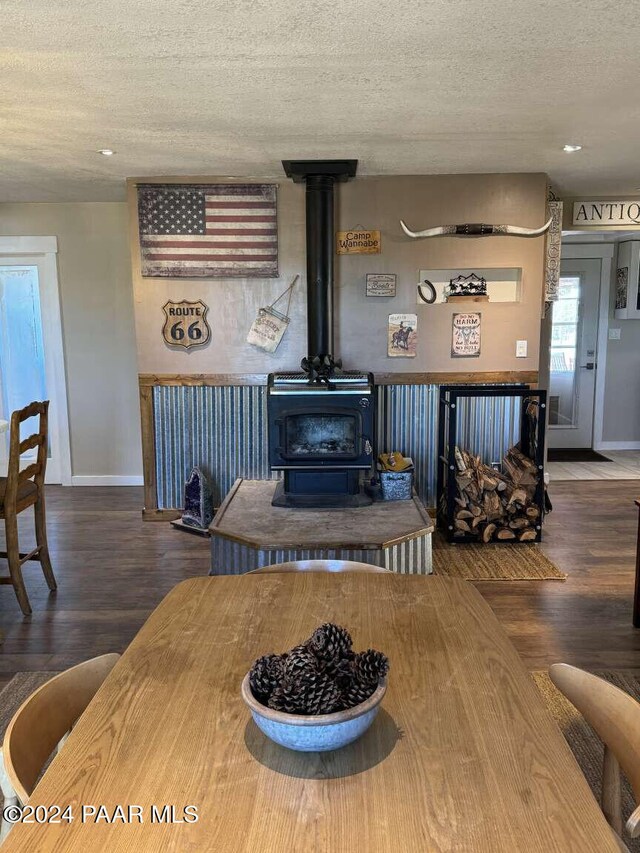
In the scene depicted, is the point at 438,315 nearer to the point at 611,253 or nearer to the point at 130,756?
the point at 611,253

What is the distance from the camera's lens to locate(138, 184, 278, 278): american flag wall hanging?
458 cm

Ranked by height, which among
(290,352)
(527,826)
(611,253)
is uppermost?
(611,253)

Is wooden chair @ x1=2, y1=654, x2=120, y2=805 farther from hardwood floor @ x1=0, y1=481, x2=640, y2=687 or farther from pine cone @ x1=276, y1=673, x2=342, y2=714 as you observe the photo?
hardwood floor @ x1=0, y1=481, x2=640, y2=687

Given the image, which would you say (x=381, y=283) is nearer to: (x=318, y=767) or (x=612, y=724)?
(x=612, y=724)

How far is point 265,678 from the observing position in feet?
3.63

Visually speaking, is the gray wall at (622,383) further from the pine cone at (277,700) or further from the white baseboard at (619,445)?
the pine cone at (277,700)

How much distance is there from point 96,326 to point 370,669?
16.9 ft

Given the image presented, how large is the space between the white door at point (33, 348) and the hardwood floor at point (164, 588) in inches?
29.0

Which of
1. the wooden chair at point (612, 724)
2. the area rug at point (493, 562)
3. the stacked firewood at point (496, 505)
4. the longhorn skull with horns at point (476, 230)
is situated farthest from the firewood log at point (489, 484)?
the wooden chair at point (612, 724)

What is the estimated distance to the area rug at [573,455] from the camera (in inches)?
265

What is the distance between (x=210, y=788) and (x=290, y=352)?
153 inches

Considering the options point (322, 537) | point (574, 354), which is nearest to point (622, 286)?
point (574, 354)

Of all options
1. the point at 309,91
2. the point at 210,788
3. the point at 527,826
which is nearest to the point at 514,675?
the point at 527,826

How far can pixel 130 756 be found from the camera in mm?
1111
